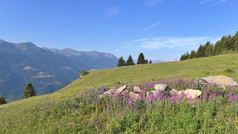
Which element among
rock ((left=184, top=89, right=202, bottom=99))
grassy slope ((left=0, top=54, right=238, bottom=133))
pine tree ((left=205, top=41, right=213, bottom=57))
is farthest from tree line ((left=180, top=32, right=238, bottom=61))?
rock ((left=184, top=89, right=202, bottom=99))

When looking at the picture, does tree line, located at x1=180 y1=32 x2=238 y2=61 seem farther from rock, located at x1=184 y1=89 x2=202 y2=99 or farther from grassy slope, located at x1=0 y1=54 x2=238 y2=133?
rock, located at x1=184 y1=89 x2=202 y2=99

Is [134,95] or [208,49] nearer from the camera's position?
[134,95]

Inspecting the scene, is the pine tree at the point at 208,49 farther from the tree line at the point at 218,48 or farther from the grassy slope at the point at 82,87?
the grassy slope at the point at 82,87

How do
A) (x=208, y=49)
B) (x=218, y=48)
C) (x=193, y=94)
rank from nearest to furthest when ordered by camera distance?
(x=193, y=94)
(x=218, y=48)
(x=208, y=49)

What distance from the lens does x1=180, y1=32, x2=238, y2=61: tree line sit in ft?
217

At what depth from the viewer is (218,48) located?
7419 centimetres

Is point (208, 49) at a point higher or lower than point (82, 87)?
higher

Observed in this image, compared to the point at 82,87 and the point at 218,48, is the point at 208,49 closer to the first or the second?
the point at 218,48

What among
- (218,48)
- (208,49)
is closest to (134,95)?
(218,48)

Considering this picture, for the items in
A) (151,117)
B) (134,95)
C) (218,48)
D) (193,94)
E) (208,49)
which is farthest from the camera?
(208,49)

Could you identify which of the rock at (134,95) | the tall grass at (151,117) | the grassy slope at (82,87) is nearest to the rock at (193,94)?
the tall grass at (151,117)

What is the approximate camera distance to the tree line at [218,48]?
66188mm

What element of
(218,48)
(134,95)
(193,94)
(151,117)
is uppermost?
(218,48)

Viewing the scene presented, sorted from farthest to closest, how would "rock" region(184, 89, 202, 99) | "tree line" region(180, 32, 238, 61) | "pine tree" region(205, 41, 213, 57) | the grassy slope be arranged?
"pine tree" region(205, 41, 213, 57) < "tree line" region(180, 32, 238, 61) < the grassy slope < "rock" region(184, 89, 202, 99)
